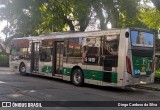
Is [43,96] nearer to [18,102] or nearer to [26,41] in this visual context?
[18,102]

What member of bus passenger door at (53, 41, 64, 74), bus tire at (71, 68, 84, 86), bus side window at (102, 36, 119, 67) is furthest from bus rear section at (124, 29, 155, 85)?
bus passenger door at (53, 41, 64, 74)

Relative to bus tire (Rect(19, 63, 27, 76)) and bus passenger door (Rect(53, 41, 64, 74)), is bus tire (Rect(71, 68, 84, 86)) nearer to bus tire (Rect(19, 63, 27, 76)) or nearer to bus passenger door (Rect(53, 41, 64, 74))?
bus passenger door (Rect(53, 41, 64, 74))

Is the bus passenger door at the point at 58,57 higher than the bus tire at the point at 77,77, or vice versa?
the bus passenger door at the point at 58,57

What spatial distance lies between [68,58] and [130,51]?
442cm

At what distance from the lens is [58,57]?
717 inches

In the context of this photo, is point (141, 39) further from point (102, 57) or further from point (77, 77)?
point (77, 77)

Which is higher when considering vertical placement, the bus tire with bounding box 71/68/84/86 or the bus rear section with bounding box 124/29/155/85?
the bus rear section with bounding box 124/29/155/85

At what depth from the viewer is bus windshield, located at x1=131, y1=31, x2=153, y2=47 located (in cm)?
1421

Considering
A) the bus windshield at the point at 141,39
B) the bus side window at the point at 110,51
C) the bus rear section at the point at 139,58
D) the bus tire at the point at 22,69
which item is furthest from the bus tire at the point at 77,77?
the bus tire at the point at 22,69

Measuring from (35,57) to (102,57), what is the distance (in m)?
6.99

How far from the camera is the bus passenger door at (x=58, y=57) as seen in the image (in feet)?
58.9

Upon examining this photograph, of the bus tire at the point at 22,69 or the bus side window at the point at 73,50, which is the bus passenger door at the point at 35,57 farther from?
the bus side window at the point at 73,50

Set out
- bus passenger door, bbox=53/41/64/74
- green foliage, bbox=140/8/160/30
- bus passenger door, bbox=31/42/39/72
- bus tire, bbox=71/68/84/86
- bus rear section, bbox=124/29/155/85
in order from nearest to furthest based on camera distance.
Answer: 1. bus rear section, bbox=124/29/155/85
2. bus tire, bbox=71/68/84/86
3. bus passenger door, bbox=53/41/64/74
4. bus passenger door, bbox=31/42/39/72
5. green foliage, bbox=140/8/160/30

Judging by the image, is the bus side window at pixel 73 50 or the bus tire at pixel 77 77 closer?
the bus tire at pixel 77 77
